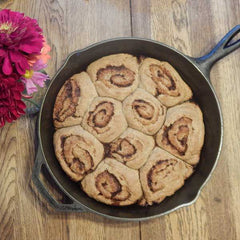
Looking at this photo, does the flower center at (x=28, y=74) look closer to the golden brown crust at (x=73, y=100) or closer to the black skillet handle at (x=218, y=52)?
the golden brown crust at (x=73, y=100)

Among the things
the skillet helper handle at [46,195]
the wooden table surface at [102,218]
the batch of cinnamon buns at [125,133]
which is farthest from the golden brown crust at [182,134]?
the skillet helper handle at [46,195]

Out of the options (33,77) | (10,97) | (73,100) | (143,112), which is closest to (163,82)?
(143,112)

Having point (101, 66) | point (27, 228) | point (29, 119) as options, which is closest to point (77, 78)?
point (101, 66)

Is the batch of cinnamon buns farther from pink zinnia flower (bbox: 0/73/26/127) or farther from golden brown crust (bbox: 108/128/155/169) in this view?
pink zinnia flower (bbox: 0/73/26/127)

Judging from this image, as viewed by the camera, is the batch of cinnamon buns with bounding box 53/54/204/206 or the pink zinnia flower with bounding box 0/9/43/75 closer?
the pink zinnia flower with bounding box 0/9/43/75

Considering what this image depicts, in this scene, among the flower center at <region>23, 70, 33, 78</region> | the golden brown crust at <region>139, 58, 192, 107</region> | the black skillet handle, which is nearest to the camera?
the flower center at <region>23, 70, 33, 78</region>

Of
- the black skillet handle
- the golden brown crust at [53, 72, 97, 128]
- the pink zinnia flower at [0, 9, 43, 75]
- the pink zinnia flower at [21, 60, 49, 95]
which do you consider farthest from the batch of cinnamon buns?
the pink zinnia flower at [0, 9, 43, 75]
